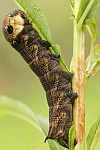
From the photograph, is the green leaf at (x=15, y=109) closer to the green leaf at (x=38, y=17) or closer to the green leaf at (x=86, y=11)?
the green leaf at (x=38, y=17)

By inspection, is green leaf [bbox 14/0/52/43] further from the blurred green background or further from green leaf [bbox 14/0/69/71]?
the blurred green background

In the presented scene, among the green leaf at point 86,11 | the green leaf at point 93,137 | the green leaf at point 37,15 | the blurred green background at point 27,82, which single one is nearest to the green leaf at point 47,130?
the green leaf at point 93,137

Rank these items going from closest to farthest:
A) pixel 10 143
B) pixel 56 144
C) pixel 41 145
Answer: pixel 56 144
pixel 41 145
pixel 10 143

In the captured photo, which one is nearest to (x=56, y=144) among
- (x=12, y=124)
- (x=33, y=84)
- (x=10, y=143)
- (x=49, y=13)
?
(x=10, y=143)

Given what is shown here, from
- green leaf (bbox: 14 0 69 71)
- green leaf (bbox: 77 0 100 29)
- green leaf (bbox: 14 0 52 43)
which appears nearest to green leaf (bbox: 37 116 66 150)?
green leaf (bbox: 14 0 69 71)

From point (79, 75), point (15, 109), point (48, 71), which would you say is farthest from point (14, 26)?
point (79, 75)

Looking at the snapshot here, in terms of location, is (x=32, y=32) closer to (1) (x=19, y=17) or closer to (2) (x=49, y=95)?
(1) (x=19, y=17)
